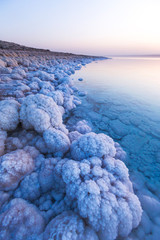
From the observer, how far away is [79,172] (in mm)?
1729

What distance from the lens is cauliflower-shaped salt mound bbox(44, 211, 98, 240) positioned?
124 centimetres

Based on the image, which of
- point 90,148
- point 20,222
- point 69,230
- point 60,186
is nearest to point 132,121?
point 90,148

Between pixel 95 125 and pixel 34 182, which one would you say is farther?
pixel 95 125

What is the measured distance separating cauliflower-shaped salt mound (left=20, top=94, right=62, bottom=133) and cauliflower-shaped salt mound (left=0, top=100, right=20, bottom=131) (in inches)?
6.0

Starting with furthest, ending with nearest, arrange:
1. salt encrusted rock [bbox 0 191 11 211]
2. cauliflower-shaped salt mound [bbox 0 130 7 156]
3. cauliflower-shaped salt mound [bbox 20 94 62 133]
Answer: cauliflower-shaped salt mound [bbox 20 94 62 133] < cauliflower-shaped salt mound [bbox 0 130 7 156] < salt encrusted rock [bbox 0 191 11 211]

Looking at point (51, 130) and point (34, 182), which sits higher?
point (51, 130)

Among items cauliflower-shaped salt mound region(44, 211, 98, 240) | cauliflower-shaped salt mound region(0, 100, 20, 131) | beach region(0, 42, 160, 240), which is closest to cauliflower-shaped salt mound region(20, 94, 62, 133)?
beach region(0, 42, 160, 240)

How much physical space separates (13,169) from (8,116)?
1.26 m

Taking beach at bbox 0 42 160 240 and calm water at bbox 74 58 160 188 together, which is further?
calm water at bbox 74 58 160 188

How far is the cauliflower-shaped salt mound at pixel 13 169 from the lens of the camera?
169 centimetres

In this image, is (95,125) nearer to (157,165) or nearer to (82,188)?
(157,165)

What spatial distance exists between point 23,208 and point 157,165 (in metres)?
2.99

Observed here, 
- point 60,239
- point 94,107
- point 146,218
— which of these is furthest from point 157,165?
point 94,107

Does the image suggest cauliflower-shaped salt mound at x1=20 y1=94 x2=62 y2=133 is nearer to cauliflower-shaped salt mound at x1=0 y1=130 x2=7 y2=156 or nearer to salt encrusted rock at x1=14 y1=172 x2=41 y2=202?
cauliflower-shaped salt mound at x1=0 y1=130 x2=7 y2=156
